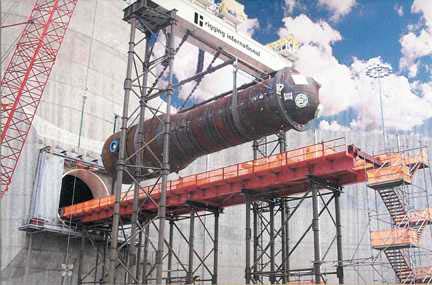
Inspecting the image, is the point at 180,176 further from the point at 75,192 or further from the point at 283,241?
the point at 283,241

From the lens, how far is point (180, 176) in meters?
39.4

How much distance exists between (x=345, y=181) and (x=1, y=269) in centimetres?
2364

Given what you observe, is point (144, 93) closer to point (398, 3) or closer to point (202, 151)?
point (202, 151)

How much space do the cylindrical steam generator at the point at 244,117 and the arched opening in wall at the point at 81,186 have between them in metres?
13.2

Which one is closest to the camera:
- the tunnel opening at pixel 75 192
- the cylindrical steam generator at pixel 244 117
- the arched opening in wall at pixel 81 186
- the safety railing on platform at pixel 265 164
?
the cylindrical steam generator at pixel 244 117

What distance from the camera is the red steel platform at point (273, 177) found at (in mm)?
23078

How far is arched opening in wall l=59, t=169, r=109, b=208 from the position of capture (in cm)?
3975

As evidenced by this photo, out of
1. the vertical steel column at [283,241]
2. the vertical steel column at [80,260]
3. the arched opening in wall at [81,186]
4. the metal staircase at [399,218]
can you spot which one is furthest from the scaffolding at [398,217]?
the arched opening in wall at [81,186]

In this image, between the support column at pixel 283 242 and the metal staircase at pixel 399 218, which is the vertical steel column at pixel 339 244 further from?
the support column at pixel 283 242

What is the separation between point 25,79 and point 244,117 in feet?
67.8

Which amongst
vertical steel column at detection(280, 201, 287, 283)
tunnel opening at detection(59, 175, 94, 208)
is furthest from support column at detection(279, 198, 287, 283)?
tunnel opening at detection(59, 175, 94, 208)

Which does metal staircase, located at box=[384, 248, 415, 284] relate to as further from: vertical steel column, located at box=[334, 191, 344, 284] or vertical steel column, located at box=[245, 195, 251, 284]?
vertical steel column, located at box=[245, 195, 251, 284]

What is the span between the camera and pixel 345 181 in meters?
24.7

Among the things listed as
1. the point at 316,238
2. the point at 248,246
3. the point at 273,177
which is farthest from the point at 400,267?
the point at 273,177
